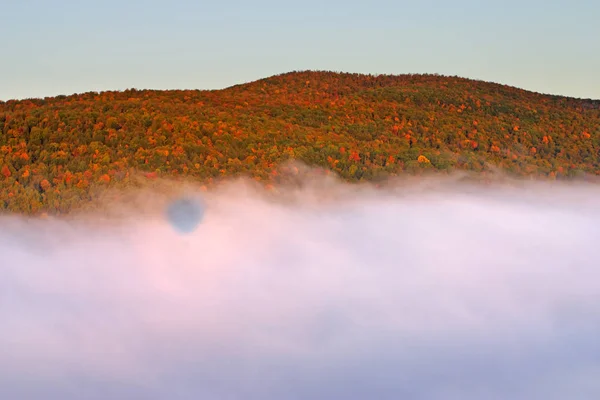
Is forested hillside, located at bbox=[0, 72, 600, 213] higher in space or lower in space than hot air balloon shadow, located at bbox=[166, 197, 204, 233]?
higher

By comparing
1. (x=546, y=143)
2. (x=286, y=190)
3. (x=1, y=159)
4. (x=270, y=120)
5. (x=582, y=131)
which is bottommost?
(x=1, y=159)

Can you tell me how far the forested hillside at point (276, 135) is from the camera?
86.9ft

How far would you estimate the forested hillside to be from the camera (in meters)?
26.5

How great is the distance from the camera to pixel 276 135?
33656mm

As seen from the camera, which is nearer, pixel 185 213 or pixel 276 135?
pixel 185 213

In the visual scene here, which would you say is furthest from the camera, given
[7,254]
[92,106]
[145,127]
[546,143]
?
[546,143]

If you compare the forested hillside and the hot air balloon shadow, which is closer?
the hot air balloon shadow

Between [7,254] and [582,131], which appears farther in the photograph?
[582,131]

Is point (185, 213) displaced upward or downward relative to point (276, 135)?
downward

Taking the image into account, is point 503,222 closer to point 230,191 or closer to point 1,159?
point 230,191

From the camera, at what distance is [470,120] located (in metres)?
43.8

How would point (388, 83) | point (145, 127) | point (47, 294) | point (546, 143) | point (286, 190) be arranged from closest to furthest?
point (47, 294) → point (286, 190) → point (145, 127) → point (546, 143) → point (388, 83)

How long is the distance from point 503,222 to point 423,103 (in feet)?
63.6

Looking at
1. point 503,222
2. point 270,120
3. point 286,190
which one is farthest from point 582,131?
point 286,190
